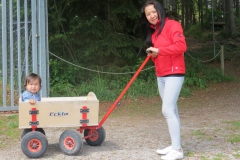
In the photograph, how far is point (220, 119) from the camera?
733cm

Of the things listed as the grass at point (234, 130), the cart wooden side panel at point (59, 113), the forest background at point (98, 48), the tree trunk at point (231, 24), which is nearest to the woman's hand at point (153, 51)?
the cart wooden side panel at point (59, 113)

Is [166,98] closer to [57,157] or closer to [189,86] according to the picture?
[57,157]

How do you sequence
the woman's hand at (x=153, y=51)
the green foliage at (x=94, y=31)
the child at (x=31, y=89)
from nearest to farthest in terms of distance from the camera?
the woman's hand at (x=153, y=51) < the child at (x=31, y=89) < the green foliage at (x=94, y=31)

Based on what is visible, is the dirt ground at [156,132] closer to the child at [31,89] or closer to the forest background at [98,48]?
the child at [31,89]

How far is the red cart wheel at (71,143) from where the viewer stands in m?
4.69

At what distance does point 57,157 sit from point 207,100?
18.9ft

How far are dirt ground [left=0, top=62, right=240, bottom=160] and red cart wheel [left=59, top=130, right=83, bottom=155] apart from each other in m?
0.08

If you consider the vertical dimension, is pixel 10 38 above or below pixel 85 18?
below

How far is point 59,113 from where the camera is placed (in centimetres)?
470

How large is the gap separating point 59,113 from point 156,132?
6.69 feet

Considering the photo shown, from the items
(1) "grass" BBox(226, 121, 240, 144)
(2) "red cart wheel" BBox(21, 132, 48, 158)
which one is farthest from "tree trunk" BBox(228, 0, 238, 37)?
(2) "red cart wheel" BBox(21, 132, 48, 158)

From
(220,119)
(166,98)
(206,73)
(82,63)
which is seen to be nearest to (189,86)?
(206,73)

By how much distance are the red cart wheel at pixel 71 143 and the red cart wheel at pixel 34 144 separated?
0.76 ft

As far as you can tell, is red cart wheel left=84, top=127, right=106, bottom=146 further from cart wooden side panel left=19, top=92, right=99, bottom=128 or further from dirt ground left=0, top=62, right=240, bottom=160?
cart wooden side panel left=19, top=92, right=99, bottom=128
